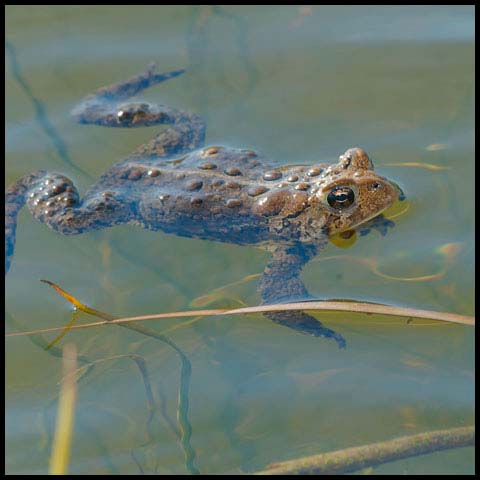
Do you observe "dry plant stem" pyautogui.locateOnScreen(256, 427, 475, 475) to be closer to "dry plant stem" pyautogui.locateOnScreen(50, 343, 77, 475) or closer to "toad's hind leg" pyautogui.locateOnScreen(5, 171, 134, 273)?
"dry plant stem" pyautogui.locateOnScreen(50, 343, 77, 475)

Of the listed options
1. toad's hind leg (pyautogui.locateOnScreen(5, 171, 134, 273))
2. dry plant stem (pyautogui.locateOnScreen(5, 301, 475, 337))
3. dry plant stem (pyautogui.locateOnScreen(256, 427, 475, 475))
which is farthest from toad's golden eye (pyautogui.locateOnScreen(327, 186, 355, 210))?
dry plant stem (pyautogui.locateOnScreen(256, 427, 475, 475))

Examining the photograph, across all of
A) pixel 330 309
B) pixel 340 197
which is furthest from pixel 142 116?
pixel 330 309

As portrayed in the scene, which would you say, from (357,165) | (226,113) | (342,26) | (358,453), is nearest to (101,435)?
(358,453)

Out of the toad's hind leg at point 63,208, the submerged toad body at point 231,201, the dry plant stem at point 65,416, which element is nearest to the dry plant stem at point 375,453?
the dry plant stem at point 65,416

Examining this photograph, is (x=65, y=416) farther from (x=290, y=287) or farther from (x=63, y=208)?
(x=63, y=208)

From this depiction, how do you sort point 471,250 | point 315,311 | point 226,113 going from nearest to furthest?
point 315,311
point 471,250
point 226,113

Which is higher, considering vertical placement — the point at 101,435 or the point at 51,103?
the point at 51,103

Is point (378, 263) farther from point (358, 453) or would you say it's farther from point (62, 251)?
point (62, 251)
